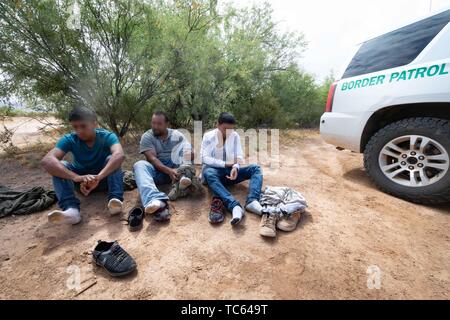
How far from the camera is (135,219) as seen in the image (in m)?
2.25

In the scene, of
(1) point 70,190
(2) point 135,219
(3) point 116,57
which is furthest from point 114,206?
(3) point 116,57

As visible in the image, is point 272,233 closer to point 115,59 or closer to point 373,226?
point 373,226

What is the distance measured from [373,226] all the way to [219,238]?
5.03ft

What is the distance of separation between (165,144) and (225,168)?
0.95 m

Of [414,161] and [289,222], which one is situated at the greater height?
[414,161]

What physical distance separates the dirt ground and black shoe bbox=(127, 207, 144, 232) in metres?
0.07

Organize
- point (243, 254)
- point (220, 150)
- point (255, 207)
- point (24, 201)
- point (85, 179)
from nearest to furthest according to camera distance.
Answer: point (243, 254) < point (85, 179) < point (255, 207) < point (24, 201) < point (220, 150)

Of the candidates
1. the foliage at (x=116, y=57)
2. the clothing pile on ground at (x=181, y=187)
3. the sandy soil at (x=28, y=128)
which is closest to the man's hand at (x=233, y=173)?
the clothing pile on ground at (x=181, y=187)

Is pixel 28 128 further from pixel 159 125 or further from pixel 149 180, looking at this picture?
pixel 149 180

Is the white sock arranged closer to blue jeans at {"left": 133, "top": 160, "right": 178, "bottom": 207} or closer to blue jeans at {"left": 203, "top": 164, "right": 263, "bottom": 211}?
blue jeans at {"left": 203, "top": 164, "right": 263, "bottom": 211}

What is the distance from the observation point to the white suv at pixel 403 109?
2.45 m
